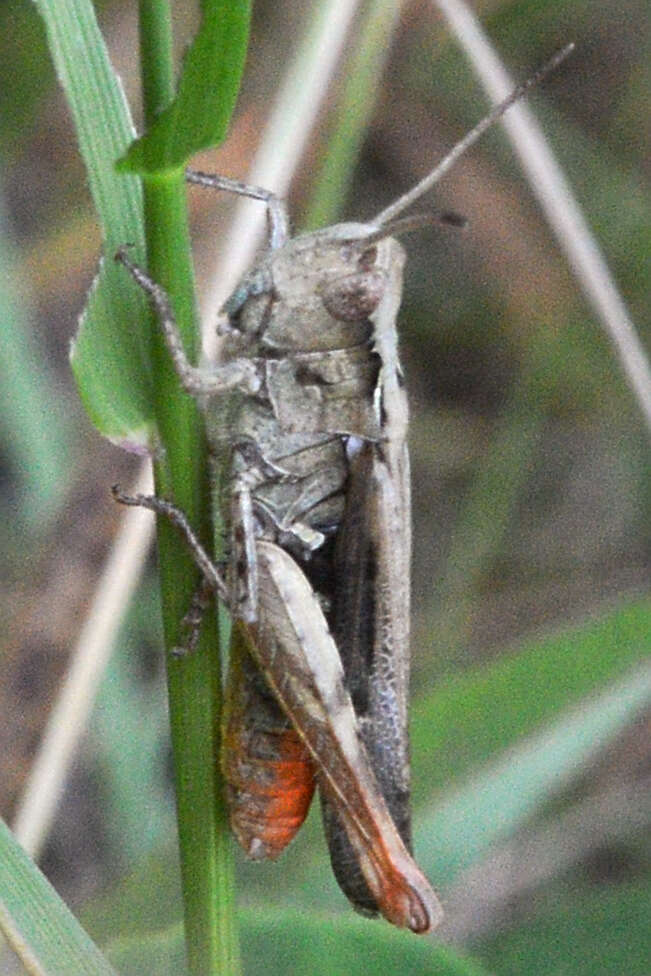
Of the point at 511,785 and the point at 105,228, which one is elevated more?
the point at 105,228

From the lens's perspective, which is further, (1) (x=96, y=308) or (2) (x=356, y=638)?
(2) (x=356, y=638)

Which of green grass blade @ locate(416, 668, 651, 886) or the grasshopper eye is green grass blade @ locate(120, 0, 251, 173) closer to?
the grasshopper eye

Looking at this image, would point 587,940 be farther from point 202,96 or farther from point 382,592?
point 202,96

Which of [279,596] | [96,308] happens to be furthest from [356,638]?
[96,308]

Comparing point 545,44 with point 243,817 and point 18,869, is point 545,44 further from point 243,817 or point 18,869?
point 18,869

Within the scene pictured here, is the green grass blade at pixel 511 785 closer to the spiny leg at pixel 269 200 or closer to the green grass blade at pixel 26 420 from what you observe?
the spiny leg at pixel 269 200

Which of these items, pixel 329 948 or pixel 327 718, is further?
pixel 327 718

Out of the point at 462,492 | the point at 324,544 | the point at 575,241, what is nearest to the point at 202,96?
the point at 324,544
